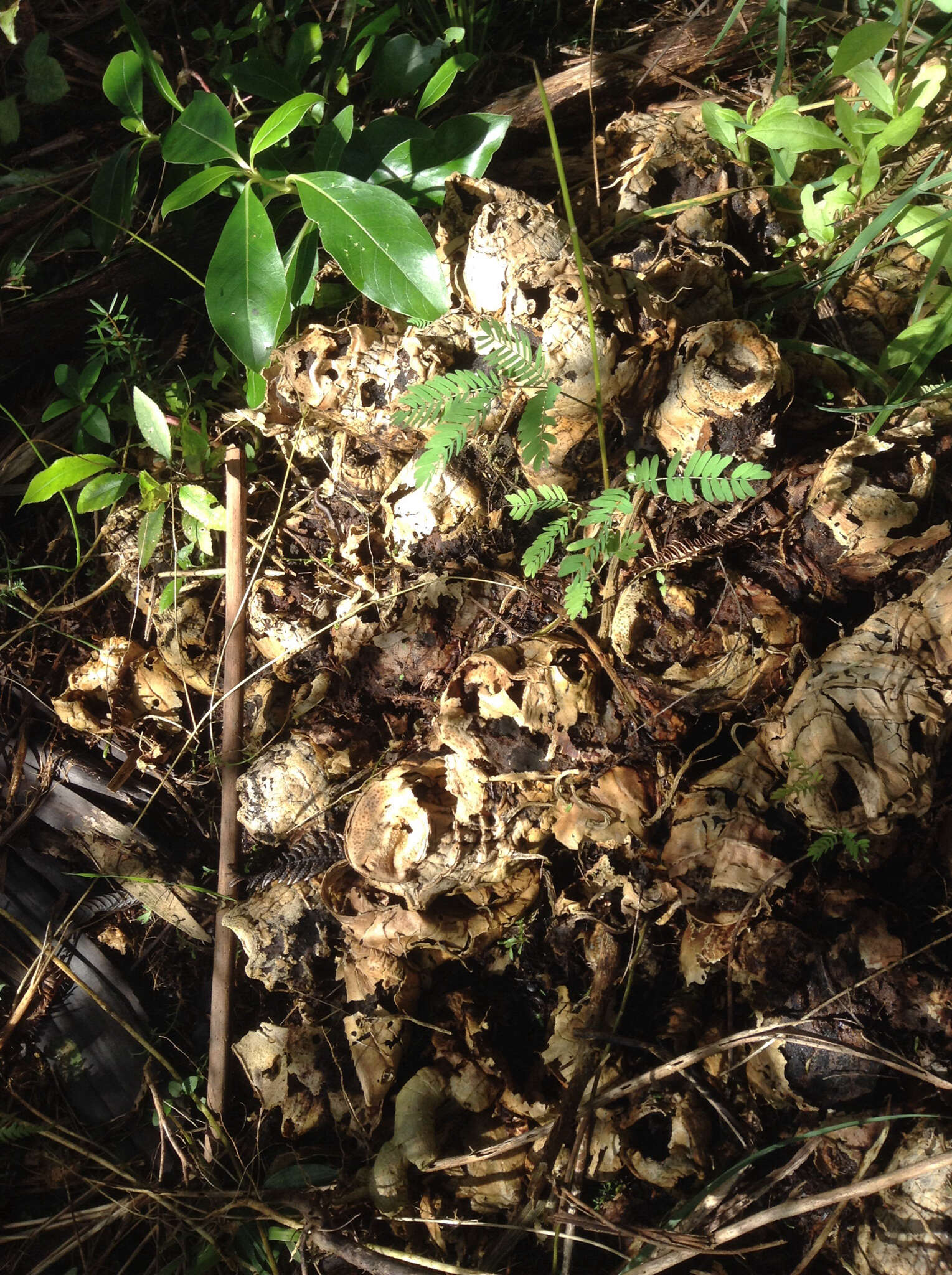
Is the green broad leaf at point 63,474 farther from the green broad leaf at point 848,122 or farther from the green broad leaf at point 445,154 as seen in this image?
the green broad leaf at point 848,122

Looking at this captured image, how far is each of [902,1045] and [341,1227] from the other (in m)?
1.41

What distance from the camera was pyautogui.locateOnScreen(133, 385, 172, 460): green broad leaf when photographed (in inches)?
86.7

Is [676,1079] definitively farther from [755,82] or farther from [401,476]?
[755,82]

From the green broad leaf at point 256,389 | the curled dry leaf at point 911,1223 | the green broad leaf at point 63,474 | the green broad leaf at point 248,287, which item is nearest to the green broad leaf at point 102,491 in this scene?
the green broad leaf at point 63,474

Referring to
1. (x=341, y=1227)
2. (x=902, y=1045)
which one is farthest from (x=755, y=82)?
(x=341, y=1227)

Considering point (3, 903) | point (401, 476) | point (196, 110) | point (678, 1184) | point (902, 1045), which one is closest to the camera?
point (902, 1045)

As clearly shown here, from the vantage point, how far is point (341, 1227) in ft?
6.26

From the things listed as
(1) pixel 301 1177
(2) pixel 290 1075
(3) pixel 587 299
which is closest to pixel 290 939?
(2) pixel 290 1075

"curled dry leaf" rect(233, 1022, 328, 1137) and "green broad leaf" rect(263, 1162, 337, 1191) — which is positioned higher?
"curled dry leaf" rect(233, 1022, 328, 1137)

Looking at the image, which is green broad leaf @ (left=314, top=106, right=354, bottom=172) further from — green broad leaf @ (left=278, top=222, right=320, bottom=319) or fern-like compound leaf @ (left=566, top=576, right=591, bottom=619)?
fern-like compound leaf @ (left=566, top=576, right=591, bottom=619)

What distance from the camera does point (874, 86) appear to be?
6.02ft

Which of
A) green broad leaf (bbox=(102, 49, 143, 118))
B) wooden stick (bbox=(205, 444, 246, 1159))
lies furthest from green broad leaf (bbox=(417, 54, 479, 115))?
wooden stick (bbox=(205, 444, 246, 1159))

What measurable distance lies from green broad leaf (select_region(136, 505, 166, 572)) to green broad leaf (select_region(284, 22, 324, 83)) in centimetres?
128

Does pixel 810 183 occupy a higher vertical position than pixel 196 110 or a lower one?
lower
